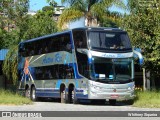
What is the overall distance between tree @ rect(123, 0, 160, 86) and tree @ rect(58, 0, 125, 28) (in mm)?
7724

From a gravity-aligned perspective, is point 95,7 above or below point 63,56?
above

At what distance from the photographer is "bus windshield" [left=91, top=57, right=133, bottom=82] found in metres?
24.4

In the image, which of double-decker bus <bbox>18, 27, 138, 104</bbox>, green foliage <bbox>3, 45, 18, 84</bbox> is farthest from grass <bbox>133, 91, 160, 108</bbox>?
green foliage <bbox>3, 45, 18, 84</bbox>

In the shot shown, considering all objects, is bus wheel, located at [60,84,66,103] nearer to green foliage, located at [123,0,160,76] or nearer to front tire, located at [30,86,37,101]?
front tire, located at [30,86,37,101]

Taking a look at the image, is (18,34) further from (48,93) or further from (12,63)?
(48,93)

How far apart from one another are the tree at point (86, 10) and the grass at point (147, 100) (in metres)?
10.9

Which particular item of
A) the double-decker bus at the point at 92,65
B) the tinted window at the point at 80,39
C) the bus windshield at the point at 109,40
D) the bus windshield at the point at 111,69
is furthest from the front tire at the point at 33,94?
the bus windshield at the point at 109,40

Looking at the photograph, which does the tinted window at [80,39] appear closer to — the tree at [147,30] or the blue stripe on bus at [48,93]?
the blue stripe on bus at [48,93]

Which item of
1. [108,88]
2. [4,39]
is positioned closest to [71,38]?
[108,88]

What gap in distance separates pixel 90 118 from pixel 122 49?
9727mm

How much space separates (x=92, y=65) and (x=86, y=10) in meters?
14.3

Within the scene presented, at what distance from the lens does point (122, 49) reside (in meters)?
25.2

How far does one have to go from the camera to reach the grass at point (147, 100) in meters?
23.0

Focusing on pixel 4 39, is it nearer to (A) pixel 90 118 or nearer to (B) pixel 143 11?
Answer: (B) pixel 143 11
